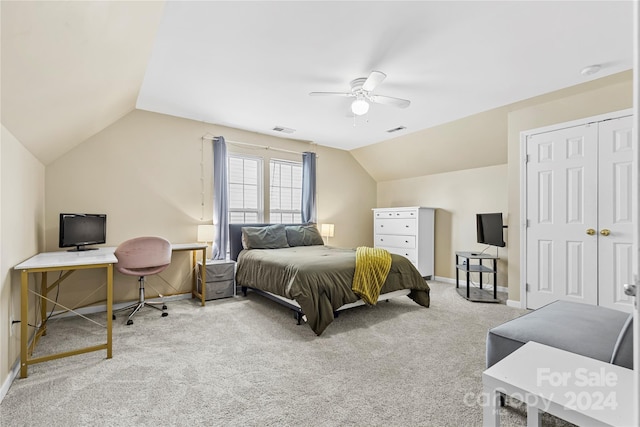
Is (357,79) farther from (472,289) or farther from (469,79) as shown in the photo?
(472,289)

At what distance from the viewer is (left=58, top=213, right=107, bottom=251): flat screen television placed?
3029 millimetres

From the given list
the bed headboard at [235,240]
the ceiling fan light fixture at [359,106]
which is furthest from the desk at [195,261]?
the ceiling fan light fixture at [359,106]

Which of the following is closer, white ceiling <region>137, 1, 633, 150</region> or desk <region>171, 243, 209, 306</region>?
white ceiling <region>137, 1, 633, 150</region>

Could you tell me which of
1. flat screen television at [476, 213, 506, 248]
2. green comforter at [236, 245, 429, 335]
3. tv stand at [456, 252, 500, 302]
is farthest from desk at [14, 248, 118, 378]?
flat screen television at [476, 213, 506, 248]

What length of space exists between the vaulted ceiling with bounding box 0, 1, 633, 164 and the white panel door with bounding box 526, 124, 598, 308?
674 millimetres

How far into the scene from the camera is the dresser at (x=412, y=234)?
5.36 metres

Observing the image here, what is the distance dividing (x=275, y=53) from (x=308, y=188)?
10.2 ft

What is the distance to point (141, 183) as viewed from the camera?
157 inches

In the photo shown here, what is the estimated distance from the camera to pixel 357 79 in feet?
9.87

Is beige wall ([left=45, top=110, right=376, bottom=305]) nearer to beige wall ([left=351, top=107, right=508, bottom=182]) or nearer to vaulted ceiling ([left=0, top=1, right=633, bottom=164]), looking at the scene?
vaulted ceiling ([left=0, top=1, right=633, bottom=164])

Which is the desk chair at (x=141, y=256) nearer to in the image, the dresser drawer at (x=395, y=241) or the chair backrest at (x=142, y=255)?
the chair backrest at (x=142, y=255)

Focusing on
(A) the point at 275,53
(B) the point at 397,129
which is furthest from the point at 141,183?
(B) the point at 397,129

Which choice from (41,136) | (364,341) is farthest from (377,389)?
(41,136)

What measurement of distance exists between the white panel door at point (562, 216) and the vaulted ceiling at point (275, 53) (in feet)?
2.21
